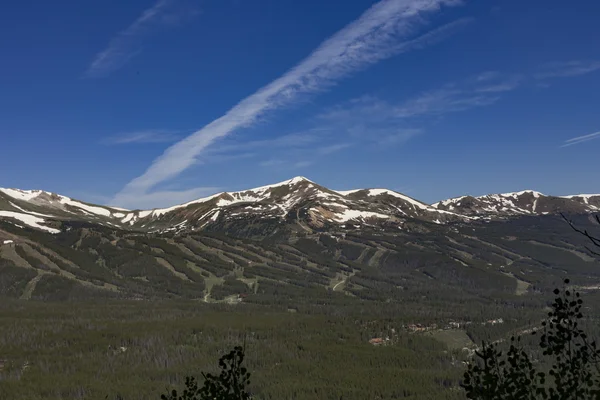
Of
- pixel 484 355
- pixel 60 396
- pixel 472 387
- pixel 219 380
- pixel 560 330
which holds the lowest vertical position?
pixel 60 396

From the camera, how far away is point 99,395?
183m

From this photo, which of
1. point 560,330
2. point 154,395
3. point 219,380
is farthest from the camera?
point 154,395

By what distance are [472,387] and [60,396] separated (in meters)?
212

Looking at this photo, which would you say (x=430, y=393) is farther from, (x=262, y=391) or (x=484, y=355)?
(x=484, y=355)

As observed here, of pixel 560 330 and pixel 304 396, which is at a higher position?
pixel 560 330

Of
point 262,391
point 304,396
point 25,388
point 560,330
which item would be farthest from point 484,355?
point 25,388

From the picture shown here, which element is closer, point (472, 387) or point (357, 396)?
point (472, 387)

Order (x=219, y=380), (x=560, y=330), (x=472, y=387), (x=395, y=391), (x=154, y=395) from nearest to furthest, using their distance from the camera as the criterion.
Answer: (x=560, y=330) < (x=472, y=387) < (x=219, y=380) < (x=154, y=395) < (x=395, y=391)

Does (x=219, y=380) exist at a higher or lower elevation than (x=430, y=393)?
higher

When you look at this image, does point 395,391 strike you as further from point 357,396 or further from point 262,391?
point 262,391

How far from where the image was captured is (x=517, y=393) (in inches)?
611

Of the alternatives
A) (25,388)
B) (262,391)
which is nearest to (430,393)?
(262,391)

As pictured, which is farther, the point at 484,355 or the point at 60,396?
the point at 60,396

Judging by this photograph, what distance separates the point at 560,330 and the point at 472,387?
10.9 feet
